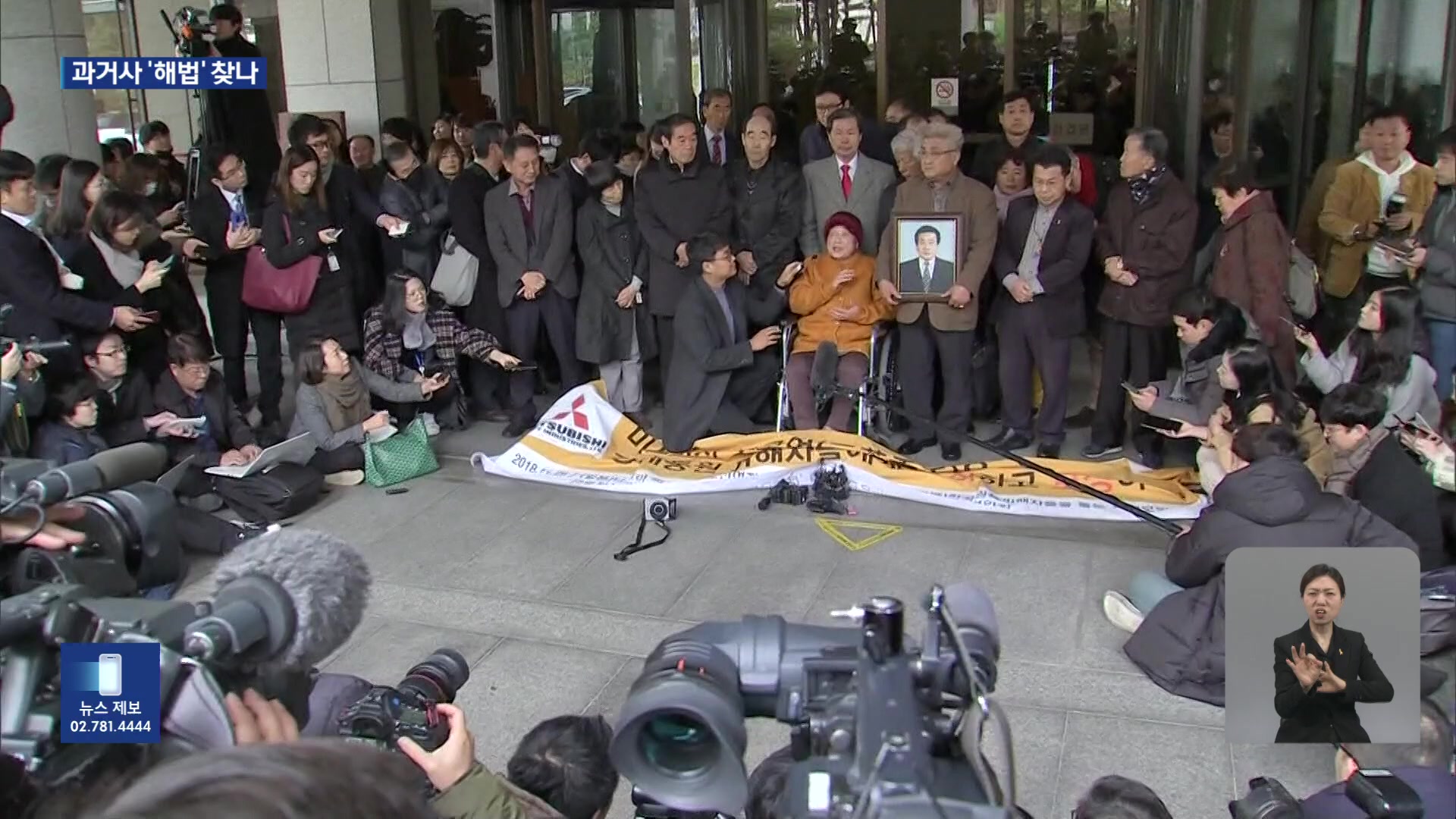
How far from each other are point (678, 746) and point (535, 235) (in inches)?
236

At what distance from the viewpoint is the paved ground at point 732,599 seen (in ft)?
14.1

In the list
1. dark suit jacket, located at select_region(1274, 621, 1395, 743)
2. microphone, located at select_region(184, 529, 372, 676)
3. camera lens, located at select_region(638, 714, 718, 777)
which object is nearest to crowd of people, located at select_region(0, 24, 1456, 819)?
dark suit jacket, located at select_region(1274, 621, 1395, 743)

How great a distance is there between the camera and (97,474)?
2453mm

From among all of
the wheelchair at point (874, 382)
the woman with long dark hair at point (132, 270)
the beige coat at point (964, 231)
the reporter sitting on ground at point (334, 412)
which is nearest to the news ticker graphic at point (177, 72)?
the woman with long dark hair at point (132, 270)

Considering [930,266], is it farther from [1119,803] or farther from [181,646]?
[181,646]

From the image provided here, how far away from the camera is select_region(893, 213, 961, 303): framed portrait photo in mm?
7062

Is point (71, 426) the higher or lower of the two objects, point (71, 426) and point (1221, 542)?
the higher

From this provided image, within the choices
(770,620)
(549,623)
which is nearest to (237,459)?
(549,623)

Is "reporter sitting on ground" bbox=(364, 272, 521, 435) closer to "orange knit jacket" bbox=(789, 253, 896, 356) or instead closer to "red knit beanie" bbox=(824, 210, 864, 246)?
"orange knit jacket" bbox=(789, 253, 896, 356)

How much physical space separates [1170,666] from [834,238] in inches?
129

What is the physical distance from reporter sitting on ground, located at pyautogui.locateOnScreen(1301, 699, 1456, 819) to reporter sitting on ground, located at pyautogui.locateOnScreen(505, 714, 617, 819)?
1446 mm

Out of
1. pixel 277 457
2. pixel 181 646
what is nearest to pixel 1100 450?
pixel 277 457

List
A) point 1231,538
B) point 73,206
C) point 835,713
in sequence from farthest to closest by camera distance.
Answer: point 73,206 < point 1231,538 < point 835,713

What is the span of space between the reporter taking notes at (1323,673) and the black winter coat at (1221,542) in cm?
149
